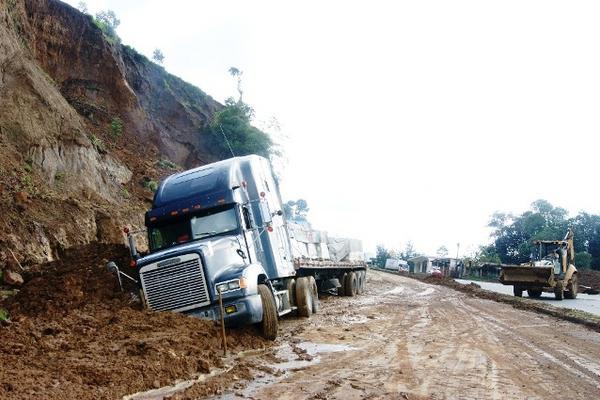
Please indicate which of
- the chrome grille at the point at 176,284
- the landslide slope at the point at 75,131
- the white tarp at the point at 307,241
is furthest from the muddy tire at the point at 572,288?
the chrome grille at the point at 176,284

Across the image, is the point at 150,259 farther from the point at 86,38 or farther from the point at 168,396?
the point at 86,38

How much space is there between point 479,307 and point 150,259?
12362 millimetres

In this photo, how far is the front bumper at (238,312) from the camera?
8453mm

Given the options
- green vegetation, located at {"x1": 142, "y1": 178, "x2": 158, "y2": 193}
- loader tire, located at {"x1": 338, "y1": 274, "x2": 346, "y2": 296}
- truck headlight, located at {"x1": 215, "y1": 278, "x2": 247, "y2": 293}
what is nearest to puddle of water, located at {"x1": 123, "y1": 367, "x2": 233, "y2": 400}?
truck headlight, located at {"x1": 215, "y1": 278, "x2": 247, "y2": 293}

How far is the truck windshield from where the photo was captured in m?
10.3

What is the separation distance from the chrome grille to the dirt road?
1.69 metres

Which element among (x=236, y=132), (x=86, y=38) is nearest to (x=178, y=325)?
(x=86, y=38)

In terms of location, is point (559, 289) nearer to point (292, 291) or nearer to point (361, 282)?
point (361, 282)

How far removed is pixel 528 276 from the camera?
22.0 metres

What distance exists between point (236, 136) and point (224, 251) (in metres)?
29.6

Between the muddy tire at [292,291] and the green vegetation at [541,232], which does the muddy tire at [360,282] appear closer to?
the muddy tire at [292,291]

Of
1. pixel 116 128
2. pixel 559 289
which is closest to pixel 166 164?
pixel 116 128

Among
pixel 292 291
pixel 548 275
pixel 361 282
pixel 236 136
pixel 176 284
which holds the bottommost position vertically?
pixel 548 275

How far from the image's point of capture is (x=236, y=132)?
38.2 metres
